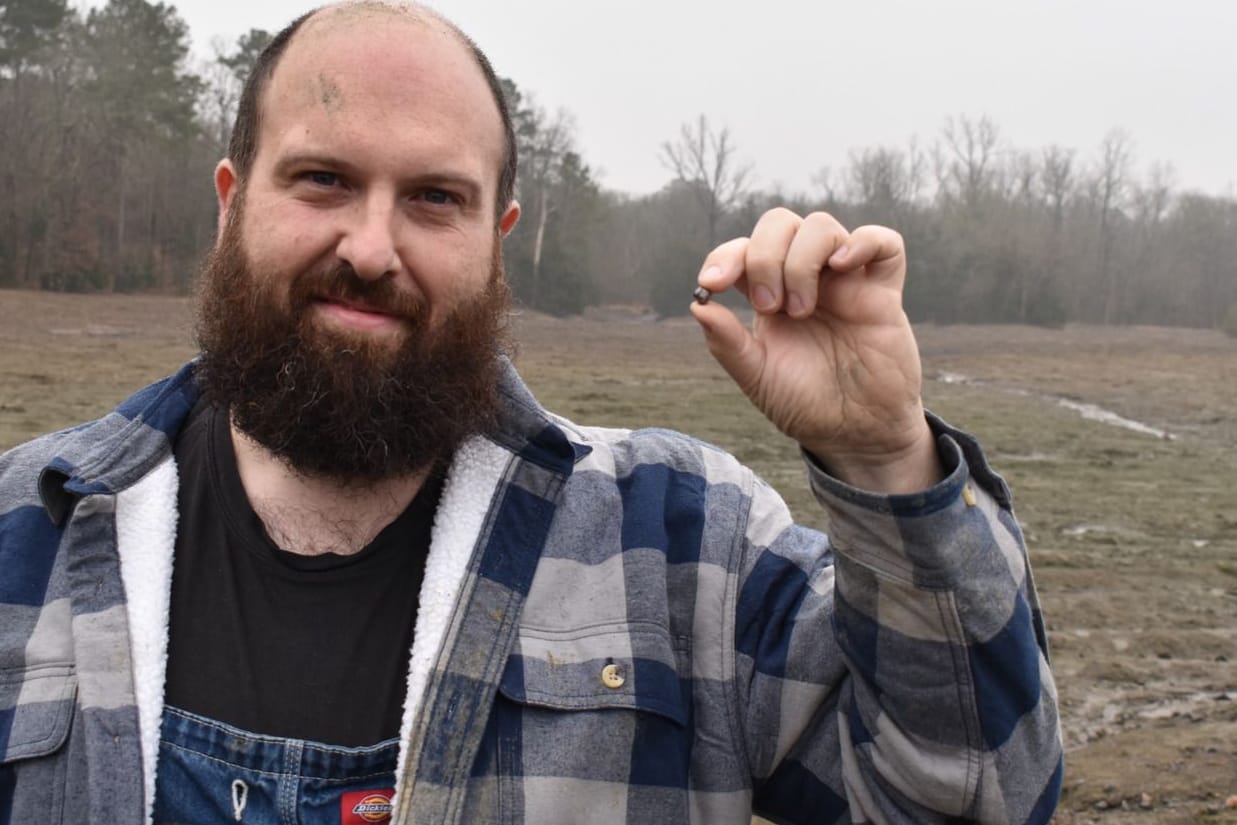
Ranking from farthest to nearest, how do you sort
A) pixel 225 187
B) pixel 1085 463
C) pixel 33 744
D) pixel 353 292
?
pixel 1085 463
pixel 225 187
pixel 353 292
pixel 33 744

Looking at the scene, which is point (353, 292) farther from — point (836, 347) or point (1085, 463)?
point (1085, 463)

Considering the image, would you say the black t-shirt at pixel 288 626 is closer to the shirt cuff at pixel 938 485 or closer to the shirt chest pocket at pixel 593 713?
the shirt chest pocket at pixel 593 713

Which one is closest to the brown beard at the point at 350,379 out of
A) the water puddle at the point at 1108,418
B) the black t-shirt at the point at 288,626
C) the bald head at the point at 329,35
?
the black t-shirt at the point at 288,626

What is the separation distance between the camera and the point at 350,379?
2.00 m

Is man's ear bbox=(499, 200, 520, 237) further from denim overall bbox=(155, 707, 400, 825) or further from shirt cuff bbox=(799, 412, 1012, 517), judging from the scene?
denim overall bbox=(155, 707, 400, 825)

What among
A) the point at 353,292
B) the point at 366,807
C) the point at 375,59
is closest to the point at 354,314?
the point at 353,292

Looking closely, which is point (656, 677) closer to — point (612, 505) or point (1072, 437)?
point (612, 505)

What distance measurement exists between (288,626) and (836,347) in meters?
0.99

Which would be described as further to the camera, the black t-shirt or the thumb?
the black t-shirt

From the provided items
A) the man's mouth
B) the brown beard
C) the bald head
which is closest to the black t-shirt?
the brown beard

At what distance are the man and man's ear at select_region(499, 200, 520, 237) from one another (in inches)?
3.4

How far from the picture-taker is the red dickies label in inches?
68.2

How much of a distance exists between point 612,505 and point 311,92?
91 centimetres

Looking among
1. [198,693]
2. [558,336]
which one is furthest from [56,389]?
[558,336]
